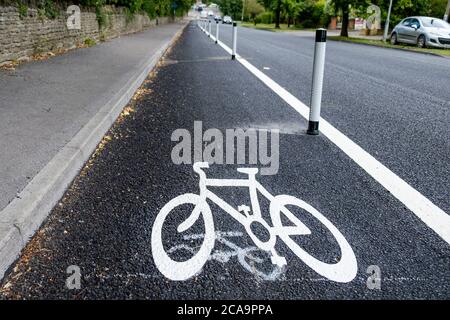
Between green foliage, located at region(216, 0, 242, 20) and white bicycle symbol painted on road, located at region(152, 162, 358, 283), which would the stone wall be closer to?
white bicycle symbol painted on road, located at region(152, 162, 358, 283)

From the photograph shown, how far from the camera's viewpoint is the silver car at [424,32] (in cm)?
2062

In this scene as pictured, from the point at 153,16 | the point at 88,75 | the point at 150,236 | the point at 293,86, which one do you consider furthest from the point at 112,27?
the point at 150,236

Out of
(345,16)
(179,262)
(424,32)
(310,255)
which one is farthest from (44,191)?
(345,16)

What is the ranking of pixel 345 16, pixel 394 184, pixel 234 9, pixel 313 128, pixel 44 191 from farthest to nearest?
1. pixel 234 9
2. pixel 345 16
3. pixel 313 128
4. pixel 394 184
5. pixel 44 191

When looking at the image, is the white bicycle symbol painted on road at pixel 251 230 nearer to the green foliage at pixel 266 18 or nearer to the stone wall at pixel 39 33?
the stone wall at pixel 39 33

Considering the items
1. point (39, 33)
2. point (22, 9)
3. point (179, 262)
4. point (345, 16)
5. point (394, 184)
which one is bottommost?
point (179, 262)

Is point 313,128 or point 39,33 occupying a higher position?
point 39,33

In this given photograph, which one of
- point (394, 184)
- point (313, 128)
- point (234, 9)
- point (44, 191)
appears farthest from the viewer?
point (234, 9)

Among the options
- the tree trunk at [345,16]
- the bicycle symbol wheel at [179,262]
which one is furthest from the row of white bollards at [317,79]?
the tree trunk at [345,16]

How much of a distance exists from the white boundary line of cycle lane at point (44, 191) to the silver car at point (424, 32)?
67.1ft

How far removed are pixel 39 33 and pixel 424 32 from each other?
61.4ft

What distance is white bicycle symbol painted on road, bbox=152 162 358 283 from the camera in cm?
234

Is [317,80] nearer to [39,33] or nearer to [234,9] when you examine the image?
[39,33]

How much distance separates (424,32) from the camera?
2112 cm
